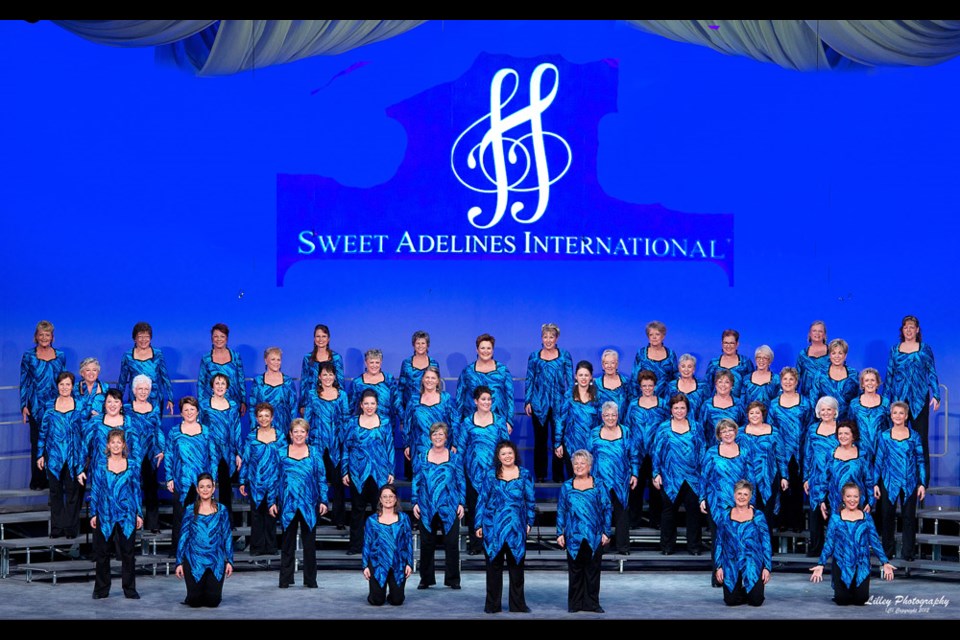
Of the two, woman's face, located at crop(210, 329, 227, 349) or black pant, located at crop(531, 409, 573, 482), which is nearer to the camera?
woman's face, located at crop(210, 329, 227, 349)

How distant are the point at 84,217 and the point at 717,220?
5.40 meters

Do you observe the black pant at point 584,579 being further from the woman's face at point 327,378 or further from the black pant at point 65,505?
the black pant at point 65,505

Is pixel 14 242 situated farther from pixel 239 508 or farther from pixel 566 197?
pixel 566 197

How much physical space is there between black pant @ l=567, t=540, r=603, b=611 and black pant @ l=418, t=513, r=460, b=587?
Answer: 1.02 metres

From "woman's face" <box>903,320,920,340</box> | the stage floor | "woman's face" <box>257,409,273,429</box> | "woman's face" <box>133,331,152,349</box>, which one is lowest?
the stage floor

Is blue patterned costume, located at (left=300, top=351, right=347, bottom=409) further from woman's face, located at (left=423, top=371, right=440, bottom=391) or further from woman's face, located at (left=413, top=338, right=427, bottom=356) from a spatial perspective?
woman's face, located at (left=423, top=371, right=440, bottom=391)

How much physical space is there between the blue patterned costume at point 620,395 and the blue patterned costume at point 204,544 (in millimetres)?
3246

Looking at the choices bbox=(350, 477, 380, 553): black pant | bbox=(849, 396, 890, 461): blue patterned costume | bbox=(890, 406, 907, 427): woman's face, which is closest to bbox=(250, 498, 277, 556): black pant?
bbox=(350, 477, 380, 553): black pant

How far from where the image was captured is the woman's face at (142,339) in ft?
44.7

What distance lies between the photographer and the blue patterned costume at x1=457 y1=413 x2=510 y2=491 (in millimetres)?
12609

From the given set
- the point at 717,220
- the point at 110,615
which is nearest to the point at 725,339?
the point at 717,220

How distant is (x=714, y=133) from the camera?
14.7 meters

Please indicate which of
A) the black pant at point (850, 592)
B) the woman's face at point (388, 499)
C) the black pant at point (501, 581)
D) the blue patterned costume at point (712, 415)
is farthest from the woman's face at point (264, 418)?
the black pant at point (850, 592)

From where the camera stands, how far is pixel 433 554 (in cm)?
1223
